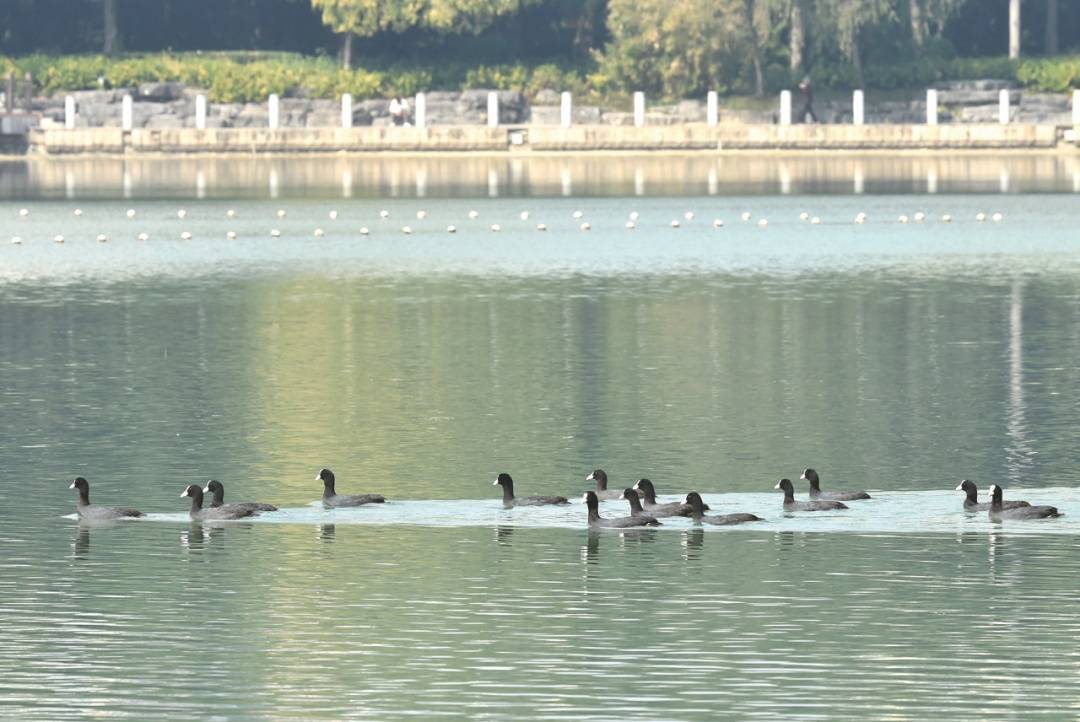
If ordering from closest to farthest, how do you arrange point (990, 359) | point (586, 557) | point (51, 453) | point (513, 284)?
point (586, 557) < point (51, 453) < point (990, 359) < point (513, 284)

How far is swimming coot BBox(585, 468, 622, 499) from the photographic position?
32.6 m

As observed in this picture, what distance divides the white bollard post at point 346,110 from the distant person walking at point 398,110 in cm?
183

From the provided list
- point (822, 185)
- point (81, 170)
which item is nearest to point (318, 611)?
point (822, 185)

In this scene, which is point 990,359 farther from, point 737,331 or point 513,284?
point 513,284

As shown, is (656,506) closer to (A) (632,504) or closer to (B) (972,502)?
(A) (632,504)

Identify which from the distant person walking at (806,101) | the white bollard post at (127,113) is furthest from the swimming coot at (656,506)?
the white bollard post at (127,113)

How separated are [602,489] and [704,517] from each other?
1969 mm

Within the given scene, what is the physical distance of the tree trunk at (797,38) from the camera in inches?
4427


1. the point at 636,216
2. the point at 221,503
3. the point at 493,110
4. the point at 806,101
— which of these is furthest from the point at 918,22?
the point at 221,503

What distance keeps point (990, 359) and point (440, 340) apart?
10733mm

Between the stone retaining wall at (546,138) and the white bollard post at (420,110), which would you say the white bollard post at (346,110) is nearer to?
the stone retaining wall at (546,138)

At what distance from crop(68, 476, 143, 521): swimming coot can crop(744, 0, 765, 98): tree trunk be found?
277 feet

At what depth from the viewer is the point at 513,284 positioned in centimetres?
6381

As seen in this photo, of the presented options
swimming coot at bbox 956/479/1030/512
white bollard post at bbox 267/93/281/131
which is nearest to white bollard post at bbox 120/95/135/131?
white bollard post at bbox 267/93/281/131
